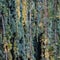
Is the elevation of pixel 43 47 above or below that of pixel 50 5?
below

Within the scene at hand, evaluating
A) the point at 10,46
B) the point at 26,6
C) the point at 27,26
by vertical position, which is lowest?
the point at 10,46

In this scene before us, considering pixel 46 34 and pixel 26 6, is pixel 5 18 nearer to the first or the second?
pixel 26 6

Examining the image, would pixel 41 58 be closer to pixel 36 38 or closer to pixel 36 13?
pixel 36 38

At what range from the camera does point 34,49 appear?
2395 mm

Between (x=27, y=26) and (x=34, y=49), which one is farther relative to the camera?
(x=34, y=49)

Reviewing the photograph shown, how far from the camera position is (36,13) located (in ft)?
7.51

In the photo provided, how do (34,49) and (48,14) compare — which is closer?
(48,14)

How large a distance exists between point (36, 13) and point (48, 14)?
13cm

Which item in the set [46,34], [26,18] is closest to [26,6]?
[26,18]

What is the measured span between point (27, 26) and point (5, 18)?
0.24m

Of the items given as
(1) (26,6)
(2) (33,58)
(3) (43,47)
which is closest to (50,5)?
(1) (26,6)

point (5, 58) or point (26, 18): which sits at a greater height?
point (26, 18)

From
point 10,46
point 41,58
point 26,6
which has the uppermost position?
point 26,6

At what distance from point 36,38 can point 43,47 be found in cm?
13
